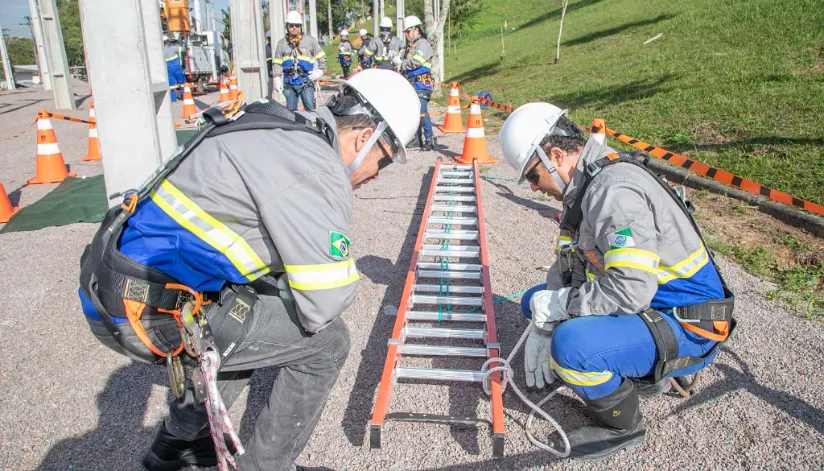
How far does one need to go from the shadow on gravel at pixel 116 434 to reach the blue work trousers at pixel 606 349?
2.25m

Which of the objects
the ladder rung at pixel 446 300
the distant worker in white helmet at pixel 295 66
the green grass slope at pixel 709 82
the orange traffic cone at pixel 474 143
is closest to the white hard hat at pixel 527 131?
the ladder rung at pixel 446 300

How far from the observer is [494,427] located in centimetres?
273

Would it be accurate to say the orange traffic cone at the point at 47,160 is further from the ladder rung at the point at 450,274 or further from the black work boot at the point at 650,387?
the black work boot at the point at 650,387

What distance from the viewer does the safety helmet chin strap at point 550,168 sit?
9.92 ft

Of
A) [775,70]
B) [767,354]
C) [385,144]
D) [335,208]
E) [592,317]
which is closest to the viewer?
[335,208]

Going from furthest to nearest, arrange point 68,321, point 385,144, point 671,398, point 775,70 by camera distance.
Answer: point 775,70, point 68,321, point 671,398, point 385,144

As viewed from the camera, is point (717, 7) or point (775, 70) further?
point (717, 7)

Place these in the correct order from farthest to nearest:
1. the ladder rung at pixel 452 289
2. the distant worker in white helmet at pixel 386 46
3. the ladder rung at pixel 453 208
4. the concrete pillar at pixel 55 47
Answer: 1. the distant worker in white helmet at pixel 386 46
2. the concrete pillar at pixel 55 47
3. the ladder rung at pixel 453 208
4. the ladder rung at pixel 452 289

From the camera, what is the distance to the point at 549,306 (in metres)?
2.94

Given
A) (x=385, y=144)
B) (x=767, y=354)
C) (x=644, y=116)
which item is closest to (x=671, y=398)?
(x=767, y=354)

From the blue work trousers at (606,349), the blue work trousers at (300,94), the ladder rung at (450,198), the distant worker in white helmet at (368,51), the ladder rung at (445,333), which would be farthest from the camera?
the distant worker in white helmet at (368,51)

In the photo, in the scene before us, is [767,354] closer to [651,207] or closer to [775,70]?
[651,207]

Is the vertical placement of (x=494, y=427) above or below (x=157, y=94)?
below

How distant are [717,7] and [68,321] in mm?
17943
